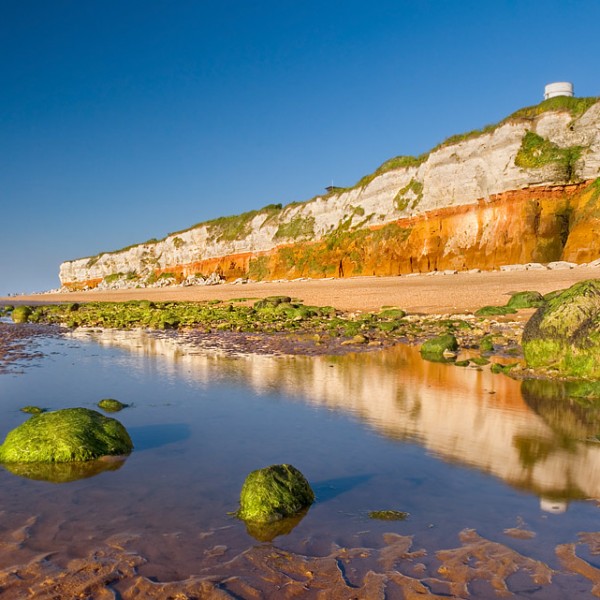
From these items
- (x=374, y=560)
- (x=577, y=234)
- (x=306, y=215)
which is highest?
(x=306, y=215)

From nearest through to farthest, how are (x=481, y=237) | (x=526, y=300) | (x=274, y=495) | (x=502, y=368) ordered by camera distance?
(x=274, y=495)
(x=502, y=368)
(x=526, y=300)
(x=481, y=237)

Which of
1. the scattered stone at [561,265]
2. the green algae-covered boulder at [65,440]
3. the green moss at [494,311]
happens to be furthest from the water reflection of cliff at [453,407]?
the scattered stone at [561,265]

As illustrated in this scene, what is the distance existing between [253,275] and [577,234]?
41.6 meters

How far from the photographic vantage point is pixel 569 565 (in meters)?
3.70

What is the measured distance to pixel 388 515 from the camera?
4.58 meters

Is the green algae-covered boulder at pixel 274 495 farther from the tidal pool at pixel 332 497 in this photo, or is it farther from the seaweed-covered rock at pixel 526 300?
the seaweed-covered rock at pixel 526 300

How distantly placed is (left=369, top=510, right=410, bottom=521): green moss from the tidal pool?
7 centimetres

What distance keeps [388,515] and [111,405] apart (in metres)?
5.42

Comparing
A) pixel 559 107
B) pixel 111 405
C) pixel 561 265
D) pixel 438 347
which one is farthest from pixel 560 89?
pixel 111 405

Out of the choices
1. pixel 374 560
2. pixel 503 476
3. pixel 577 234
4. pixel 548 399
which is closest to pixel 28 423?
pixel 374 560

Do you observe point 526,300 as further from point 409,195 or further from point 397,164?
point 397,164

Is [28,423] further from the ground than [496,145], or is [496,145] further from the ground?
[496,145]

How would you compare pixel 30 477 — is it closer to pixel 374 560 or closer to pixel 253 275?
pixel 374 560

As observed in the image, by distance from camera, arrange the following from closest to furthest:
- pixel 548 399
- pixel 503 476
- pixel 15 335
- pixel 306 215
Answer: pixel 503 476 < pixel 548 399 < pixel 15 335 < pixel 306 215
